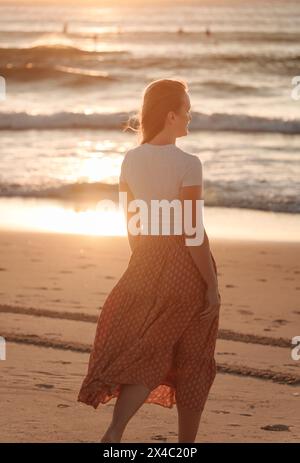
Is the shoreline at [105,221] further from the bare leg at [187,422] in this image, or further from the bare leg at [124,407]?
the bare leg at [124,407]

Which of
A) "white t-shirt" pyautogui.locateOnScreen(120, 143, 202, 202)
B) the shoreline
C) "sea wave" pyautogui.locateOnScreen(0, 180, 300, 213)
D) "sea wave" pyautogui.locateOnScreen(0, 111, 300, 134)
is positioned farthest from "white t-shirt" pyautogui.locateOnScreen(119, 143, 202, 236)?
"sea wave" pyautogui.locateOnScreen(0, 111, 300, 134)

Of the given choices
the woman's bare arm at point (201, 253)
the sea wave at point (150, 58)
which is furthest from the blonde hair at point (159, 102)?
the sea wave at point (150, 58)

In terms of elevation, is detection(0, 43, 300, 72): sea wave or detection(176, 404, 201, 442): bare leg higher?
detection(0, 43, 300, 72): sea wave

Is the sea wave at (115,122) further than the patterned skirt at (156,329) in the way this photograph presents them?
Yes

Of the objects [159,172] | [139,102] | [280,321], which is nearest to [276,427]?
[159,172]

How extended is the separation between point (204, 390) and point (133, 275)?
1.87 feet

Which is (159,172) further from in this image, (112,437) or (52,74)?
(52,74)

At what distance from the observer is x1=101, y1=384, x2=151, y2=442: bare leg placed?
466cm

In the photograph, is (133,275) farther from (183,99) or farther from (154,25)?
(154,25)

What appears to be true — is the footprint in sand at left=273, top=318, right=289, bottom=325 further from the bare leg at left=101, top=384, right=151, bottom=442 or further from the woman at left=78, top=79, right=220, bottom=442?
the bare leg at left=101, top=384, right=151, bottom=442

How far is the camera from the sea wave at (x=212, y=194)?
48.2 feet

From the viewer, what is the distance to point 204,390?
479 centimetres

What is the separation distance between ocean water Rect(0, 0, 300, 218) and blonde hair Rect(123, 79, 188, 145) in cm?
361

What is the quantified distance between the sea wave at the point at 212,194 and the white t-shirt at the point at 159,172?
9635 millimetres
